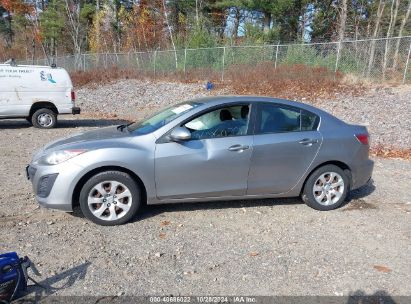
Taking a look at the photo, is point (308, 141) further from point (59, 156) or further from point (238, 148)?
point (59, 156)

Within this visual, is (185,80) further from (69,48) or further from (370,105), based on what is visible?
(69,48)

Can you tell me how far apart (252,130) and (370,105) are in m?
10.5

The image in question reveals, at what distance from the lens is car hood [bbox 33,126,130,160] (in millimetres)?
4723

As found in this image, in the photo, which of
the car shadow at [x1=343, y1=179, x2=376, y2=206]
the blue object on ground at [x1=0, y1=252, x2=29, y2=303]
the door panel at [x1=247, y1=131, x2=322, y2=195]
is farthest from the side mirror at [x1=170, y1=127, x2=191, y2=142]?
the car shadow at [x1=343, y1=179, x2=376, y2=206]

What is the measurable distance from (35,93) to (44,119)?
2.84ft

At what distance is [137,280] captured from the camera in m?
3.63

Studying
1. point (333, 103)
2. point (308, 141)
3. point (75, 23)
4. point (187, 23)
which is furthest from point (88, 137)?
point (75, 23)

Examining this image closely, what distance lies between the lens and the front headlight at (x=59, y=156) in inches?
181

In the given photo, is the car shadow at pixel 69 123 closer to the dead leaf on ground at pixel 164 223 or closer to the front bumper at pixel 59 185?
the front bumper at pixel 59 185

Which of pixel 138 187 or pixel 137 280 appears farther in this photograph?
pixel 138 187

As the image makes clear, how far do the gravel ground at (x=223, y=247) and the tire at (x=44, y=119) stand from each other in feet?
21.9

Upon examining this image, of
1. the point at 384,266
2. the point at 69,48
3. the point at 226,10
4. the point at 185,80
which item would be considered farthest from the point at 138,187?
the point at 69,48

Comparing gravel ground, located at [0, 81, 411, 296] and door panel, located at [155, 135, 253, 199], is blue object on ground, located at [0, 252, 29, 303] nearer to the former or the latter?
gravel ground, located at [0, 81, 411, 296]

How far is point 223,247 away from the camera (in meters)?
4.31
